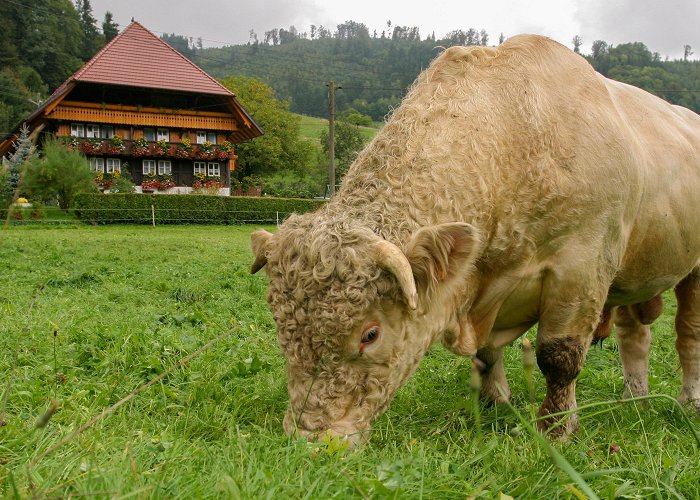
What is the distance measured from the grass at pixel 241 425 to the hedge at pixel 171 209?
1014 inches

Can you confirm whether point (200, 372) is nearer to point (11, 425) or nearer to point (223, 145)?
point (11, 425)

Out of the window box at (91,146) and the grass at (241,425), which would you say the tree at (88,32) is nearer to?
the window box at (91,146)

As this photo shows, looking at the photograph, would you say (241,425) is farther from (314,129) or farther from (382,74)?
(382,74)

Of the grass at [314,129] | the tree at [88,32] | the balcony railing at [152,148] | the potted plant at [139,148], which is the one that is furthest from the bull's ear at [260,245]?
the tree at [88,32]

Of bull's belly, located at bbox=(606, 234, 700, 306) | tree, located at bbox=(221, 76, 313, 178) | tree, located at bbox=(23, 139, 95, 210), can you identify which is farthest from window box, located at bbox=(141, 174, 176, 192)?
bull's belly, located at bbox=(606, 234, 700, 306)

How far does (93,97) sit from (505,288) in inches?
2011

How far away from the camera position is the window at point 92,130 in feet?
160

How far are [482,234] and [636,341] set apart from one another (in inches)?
113

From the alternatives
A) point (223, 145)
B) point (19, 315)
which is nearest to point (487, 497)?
point (19, 315)

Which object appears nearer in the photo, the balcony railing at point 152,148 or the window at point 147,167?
the balcony railing at point 152,148

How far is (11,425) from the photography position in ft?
9.29

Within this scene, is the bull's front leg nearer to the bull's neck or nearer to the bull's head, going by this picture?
the bull's neck

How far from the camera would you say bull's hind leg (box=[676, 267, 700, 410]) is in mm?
5598

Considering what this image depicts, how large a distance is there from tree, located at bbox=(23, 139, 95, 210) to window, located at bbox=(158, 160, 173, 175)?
1504 centimetres
